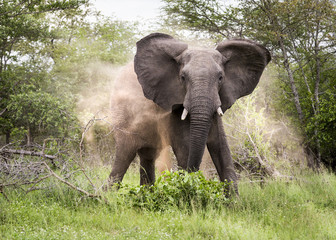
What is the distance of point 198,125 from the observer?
5.77 meters

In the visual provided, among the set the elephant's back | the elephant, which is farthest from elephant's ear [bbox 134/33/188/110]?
the elephant's back

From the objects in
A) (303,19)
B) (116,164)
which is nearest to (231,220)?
(116,164)

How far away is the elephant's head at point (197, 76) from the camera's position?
579cm

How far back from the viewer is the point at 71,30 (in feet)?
73.8


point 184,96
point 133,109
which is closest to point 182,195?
point 184,96

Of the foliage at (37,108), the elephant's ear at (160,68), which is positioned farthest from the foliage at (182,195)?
the foliage at (37,108)

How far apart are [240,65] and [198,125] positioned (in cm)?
178

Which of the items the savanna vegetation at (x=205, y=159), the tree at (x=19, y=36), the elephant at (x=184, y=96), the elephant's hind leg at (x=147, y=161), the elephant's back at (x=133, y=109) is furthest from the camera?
the tree at (x=19, y=36)

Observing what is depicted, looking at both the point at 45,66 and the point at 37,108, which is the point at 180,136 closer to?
the point at 37,108

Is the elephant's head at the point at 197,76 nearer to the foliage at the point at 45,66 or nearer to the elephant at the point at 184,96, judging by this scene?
the elephant at the point at 184,96

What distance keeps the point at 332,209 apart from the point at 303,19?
6.52m

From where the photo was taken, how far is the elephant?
5.86m

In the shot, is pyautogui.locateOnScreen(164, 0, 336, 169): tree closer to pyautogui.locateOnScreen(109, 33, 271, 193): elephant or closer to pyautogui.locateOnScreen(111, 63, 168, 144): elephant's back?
pyautogui.locateOnScreen(109, 33, 271, 193): elephant

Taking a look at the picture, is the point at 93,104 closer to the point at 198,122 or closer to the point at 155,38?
the point at 155,38
